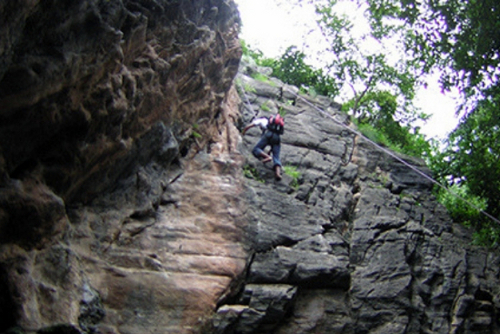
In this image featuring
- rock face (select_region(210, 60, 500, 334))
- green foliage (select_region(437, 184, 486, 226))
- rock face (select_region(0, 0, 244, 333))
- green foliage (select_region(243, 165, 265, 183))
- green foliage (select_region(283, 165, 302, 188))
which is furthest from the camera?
green foliage (select_region(437, 184, 486, 226))

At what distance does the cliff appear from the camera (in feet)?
22.4

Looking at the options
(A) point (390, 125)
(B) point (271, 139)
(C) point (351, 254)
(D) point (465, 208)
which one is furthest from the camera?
(A) point (390, 125)

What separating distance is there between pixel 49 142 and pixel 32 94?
1.42 metres

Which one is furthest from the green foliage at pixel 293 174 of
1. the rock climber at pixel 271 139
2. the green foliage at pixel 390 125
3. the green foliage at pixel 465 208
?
the green foliage at pixel 390 125

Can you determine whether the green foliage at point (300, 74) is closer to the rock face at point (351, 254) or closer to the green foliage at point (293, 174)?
the rock face at point (351, 254)

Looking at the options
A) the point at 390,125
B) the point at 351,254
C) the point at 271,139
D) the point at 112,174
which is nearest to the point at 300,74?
the point at 390,125

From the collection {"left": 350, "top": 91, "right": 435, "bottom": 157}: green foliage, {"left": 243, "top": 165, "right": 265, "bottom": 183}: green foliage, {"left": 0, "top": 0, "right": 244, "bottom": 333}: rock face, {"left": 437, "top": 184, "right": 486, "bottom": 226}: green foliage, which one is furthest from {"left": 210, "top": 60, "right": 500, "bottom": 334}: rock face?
{"left": 350, "top": 91, "right": 435, "bottom": 157}: green foliage

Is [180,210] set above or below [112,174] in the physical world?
above

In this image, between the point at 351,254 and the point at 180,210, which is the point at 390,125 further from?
the point at 180,210

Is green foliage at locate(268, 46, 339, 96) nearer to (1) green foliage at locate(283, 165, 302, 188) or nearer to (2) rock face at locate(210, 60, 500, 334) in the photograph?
(2) rock face at locate(210, 60, 500, 334)

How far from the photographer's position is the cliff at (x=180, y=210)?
682 centimetres

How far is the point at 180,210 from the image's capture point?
33.2 ft

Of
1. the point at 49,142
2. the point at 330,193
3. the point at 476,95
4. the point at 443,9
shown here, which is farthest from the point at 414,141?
the point at 49,142

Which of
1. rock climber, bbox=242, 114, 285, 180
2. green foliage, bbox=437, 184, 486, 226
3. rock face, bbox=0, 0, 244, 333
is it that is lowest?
rock face, bbox=0, 0, 244, 333
